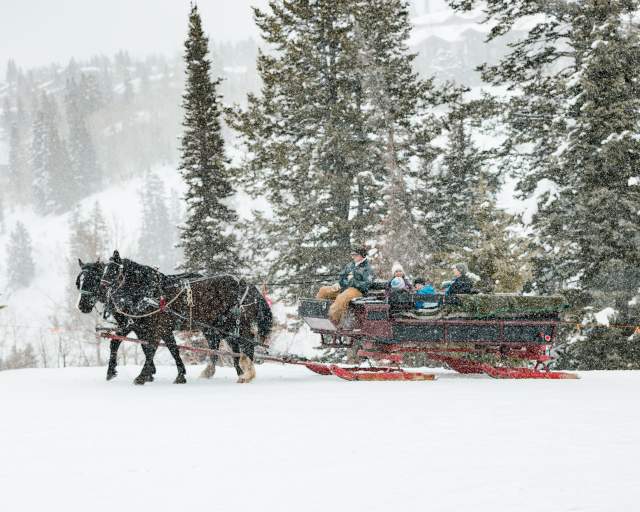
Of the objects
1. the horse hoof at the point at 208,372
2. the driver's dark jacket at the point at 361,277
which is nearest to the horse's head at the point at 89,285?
the horse hoof at the point at 208,372

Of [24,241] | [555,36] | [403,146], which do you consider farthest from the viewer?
[24,241]

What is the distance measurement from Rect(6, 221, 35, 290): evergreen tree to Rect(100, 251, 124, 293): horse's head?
100303mm

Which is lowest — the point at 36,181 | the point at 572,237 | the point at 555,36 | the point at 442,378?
the point at 442,378

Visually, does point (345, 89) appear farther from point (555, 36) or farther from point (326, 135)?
point (555, 36)

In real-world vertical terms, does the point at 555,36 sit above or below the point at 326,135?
above

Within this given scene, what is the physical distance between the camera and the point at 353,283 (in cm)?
1133

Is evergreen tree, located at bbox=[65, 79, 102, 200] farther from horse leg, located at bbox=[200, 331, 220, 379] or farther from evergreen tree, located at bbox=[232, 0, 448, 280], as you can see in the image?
horse leg, located at bbox=[200, 331, 220, 379]

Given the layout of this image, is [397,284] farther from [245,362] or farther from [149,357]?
[149,357]

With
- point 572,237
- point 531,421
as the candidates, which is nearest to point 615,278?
point 572,237

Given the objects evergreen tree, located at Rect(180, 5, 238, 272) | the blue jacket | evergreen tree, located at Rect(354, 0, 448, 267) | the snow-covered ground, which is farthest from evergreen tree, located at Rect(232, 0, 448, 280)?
the snow-covered ground

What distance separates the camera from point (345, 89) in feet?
71.3

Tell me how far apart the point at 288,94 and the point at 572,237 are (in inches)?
419

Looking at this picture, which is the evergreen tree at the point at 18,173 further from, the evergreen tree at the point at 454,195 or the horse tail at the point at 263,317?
the horse tail at the point at 263,317

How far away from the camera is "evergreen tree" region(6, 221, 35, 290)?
101 meters
